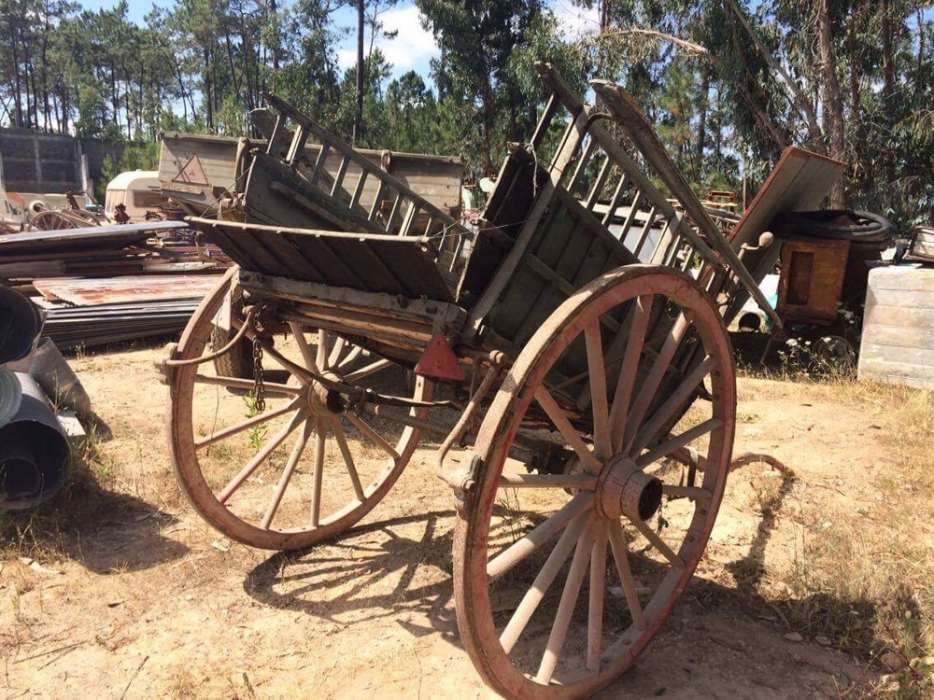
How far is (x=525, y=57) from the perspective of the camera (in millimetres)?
20094

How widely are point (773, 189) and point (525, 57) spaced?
17643 millimetres

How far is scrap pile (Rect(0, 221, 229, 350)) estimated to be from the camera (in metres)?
8.90

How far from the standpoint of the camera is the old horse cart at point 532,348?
2445 mm

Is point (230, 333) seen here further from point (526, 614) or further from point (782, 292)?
point (782, 292)

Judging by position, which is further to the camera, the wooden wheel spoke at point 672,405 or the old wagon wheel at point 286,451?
the old wagon wheel at point 286,451

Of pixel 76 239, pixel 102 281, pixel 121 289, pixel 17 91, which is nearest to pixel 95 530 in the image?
pixel 121 289

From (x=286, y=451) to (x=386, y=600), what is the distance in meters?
2.31

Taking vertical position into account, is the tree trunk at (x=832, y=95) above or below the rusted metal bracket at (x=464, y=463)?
above

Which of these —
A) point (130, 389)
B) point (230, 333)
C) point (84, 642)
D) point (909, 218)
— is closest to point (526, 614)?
point (84, 642)

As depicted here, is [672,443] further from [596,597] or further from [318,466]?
[318,466]

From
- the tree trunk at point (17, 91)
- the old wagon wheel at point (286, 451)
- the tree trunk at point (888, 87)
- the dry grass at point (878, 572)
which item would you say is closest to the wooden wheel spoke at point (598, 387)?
the old wagon wheel at point (286, 451)

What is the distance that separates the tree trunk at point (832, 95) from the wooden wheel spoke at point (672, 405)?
1175cm

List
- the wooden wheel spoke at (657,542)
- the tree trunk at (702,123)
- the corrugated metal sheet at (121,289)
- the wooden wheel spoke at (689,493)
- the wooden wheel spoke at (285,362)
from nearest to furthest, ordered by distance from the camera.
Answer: the wooden wheel spoke at (657,542) → the wooden wheel spoke at (689,493) → the wooden wheel spoke at (285,362) → the corrugated metal sheet at (121,289) → the tree trunk at (702,123)

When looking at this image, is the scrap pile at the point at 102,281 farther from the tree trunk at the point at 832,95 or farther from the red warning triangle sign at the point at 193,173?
the tree trunk at the point at 832,95
